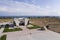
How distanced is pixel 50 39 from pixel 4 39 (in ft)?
17.9

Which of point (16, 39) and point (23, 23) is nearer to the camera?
Answer: point (16, 39)

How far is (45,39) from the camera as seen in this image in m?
10.7

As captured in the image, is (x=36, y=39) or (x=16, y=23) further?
(x=16, y=23)

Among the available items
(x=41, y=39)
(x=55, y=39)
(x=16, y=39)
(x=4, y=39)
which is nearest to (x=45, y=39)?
(x=41, y=39)

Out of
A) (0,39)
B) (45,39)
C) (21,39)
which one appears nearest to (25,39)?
(21,39)

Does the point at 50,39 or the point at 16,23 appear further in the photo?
the point at 16,23

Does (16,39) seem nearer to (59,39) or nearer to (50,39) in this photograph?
(50,39)

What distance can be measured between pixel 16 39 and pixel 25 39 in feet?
3.53

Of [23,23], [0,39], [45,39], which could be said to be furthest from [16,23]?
[45,39]

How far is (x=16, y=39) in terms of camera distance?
10859 millimetres

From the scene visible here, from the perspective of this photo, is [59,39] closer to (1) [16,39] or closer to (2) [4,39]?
(1) [16,39]

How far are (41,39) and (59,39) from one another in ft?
6.88

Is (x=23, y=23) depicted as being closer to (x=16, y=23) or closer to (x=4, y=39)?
(x=16, y=23)

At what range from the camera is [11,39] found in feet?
35.6
